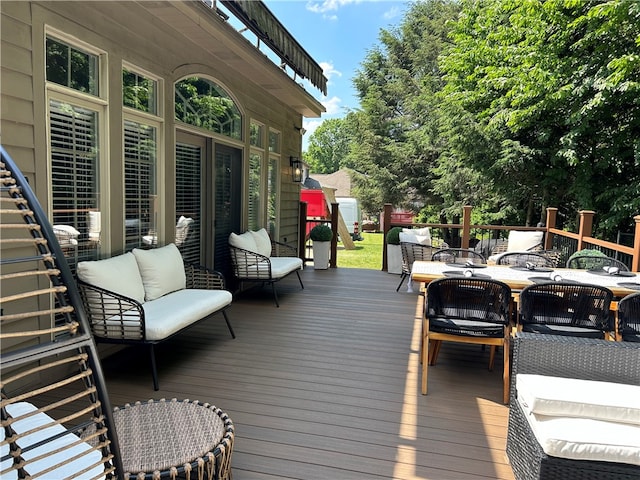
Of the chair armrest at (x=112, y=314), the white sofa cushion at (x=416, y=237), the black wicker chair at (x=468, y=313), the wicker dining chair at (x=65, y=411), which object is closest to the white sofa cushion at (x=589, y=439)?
the black wicker chair at (x=468, y=313)

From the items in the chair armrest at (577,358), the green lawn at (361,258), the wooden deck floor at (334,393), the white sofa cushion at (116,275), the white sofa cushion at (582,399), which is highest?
the white sofa cushion at (116,275)

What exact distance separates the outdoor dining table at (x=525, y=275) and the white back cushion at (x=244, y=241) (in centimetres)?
240

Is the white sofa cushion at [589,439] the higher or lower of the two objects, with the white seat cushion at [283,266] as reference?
lower

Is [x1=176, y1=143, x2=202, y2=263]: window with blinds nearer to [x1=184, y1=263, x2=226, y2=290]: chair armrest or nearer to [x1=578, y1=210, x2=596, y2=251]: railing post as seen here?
[x1=184, y1=263, x2=226, y2=290]: chair armrest

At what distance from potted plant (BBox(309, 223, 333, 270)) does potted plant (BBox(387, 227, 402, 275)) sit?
109 cm

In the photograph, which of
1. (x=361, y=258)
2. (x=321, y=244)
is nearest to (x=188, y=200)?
(x=321, y=244)

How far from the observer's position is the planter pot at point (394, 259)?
7.95 m

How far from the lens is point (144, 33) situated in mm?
3875

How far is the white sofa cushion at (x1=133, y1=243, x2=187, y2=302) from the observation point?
3.80 metres

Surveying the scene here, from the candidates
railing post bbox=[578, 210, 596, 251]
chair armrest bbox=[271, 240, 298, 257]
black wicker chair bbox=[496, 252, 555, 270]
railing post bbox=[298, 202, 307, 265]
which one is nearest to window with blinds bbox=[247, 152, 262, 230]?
chair armrest bbox=[271, 240, 298, 257]

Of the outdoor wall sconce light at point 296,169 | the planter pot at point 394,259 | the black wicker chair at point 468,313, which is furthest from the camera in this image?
the outdoor wall sconce light at point 296,169

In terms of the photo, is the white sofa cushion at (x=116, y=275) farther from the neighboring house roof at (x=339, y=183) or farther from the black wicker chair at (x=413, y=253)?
the neighboring house roof at (x=339, y=183)

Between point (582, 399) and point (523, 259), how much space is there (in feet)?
10.6

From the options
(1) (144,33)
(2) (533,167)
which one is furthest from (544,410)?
(2) (533,167)
